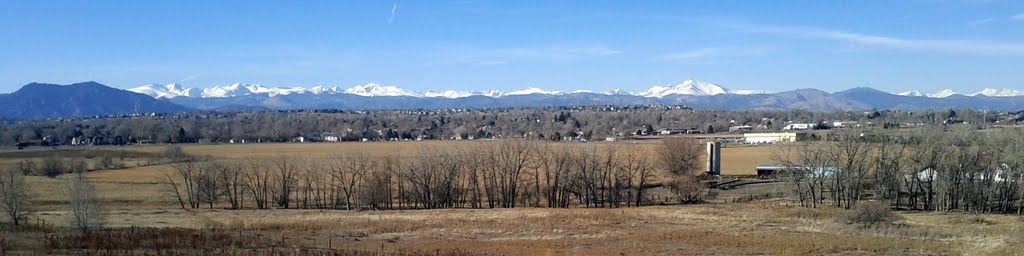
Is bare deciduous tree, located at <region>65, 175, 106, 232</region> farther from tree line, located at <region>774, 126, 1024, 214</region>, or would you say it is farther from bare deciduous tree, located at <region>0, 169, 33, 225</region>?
tree line, located at <region>774, 126, 1024, 214</region>

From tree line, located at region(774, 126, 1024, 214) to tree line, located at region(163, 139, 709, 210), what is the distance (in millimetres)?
10412

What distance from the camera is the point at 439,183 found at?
64.9 metres

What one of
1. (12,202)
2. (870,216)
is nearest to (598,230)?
(870,216)

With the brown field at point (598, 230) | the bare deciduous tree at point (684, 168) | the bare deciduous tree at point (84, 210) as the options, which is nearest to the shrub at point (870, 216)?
the brown field at point (598, 230)

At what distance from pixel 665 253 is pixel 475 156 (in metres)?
37.3

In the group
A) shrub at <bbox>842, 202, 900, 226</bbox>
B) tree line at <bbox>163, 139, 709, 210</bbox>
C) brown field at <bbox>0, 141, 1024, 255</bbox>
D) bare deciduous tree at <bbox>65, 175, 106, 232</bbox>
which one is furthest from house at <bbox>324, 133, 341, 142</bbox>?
shrub at <bbox>842, 202, 900, 226</bbox>

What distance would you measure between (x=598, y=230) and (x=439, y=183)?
85.1ft

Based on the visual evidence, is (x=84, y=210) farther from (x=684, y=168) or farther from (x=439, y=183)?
(x=684, y=168)

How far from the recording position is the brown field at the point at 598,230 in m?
33.2

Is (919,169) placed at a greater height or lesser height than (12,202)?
greater

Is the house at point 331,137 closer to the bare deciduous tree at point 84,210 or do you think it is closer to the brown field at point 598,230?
the brown field at point 598,230

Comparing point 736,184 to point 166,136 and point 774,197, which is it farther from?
point 166,136

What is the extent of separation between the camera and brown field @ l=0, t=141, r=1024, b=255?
33219 millimetres

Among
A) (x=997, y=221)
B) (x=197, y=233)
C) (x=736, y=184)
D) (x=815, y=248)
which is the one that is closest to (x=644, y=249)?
(x=815, y=248)
